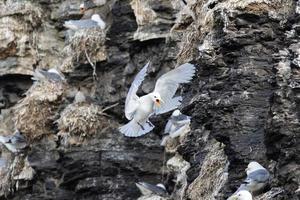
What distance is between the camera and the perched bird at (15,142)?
1266cm

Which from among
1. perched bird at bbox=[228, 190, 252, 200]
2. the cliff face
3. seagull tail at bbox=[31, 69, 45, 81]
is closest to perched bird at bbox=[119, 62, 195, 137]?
the cliff face

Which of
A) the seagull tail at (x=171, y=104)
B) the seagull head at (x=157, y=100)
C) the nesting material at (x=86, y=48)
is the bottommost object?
the nesting material at (x=86, y=48)

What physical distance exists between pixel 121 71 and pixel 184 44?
2.65 m

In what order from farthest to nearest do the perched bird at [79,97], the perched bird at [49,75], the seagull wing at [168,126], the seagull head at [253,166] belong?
the perched bird at [49,75] < the perched bird at [79,97] < the seagull wing at [168,126] < the seagull head at [253,166]

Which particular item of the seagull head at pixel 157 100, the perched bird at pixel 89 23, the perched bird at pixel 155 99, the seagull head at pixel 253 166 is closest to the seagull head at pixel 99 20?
the perched bird at pixel 89 23

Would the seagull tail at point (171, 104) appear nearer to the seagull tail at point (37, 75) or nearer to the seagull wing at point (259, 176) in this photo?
the seagull wing at point (259, 176)

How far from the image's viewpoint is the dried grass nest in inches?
485

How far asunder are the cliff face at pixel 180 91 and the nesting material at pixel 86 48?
0.02m

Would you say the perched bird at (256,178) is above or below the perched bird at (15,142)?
above

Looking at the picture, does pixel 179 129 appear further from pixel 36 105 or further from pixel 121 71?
pixel 36 105

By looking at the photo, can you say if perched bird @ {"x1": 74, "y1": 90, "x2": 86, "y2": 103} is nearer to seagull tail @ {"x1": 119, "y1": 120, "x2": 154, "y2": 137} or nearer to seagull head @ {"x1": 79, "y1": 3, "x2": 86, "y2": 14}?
seagull head @ {"x1": 79, "y1": 3, "x2": 86, "y2": 14}

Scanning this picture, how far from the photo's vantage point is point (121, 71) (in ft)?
41.3

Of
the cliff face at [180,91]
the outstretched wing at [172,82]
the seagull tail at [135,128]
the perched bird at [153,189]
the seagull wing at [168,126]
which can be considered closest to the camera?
the cliff face at [180,91]

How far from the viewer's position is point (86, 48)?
13.0 m
